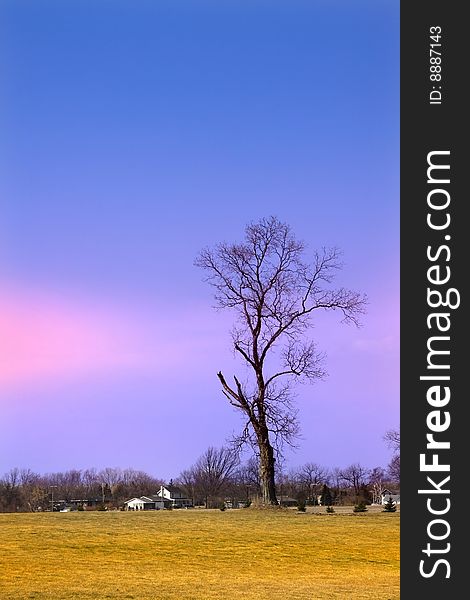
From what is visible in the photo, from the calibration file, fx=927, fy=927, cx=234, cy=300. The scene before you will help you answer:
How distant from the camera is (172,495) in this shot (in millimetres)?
52281

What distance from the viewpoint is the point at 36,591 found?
40.7ft

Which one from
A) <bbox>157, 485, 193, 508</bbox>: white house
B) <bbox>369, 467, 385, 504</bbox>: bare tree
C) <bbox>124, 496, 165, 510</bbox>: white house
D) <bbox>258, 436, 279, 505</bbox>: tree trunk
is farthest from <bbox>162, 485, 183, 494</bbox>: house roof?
<bbox>258, 436, 279, 505</bbox>: tree trunk

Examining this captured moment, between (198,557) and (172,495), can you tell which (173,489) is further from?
(198,557)

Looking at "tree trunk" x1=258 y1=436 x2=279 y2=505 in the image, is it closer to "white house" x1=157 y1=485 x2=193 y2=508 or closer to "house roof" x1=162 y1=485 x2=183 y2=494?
"white house" x1=157 y1=485 x2=193 y2=508

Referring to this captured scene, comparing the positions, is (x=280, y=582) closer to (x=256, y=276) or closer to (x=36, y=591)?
(x=36, y=591)

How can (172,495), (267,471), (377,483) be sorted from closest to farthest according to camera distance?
(267,471), (377,483), (172,495)

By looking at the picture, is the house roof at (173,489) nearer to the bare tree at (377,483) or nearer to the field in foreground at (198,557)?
the bare tree at (377,483)

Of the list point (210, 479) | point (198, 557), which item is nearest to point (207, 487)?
point (210, 479)

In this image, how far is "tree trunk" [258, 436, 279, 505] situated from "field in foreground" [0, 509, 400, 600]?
10.7 ft

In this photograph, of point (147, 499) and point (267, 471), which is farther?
point (147, 499)

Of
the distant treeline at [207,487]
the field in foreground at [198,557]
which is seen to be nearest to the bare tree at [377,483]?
the distant treeline at [207,487]

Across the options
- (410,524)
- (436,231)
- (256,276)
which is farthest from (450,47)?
(256,276)

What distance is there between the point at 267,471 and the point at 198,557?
9047 millimetres

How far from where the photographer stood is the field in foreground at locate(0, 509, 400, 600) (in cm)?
1269
